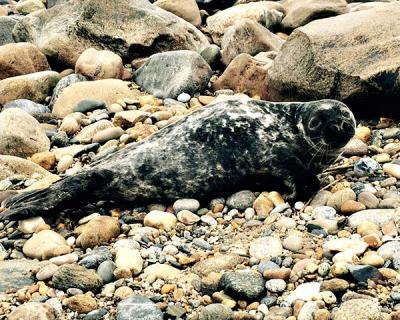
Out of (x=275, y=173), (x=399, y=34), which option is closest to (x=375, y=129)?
(x=399, y=34)

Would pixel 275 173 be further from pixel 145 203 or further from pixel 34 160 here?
pixel 34 160

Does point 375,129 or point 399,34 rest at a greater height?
point 399,34

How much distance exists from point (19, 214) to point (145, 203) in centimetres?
106

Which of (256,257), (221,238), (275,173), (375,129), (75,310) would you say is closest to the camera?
(75,310)

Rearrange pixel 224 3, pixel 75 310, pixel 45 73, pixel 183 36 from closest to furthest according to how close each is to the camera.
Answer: pixel 75 310, pixel 45 73, pixel 183 36, pixel 224 3

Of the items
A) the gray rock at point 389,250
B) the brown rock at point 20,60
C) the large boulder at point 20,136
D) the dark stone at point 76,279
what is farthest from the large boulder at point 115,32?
the gray rock at point 389,250

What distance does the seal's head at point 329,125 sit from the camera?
209 inches

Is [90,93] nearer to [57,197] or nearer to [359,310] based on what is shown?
[57,197]

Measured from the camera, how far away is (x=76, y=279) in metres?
4.04

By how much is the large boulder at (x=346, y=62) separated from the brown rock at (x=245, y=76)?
0.62 m

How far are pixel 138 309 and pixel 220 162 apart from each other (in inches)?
80.4

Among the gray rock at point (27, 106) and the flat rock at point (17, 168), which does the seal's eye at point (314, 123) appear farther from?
the gray rock at point (27, 106)

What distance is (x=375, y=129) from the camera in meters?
6.70

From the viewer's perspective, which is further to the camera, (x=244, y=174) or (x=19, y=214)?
(x=244, y=174)
